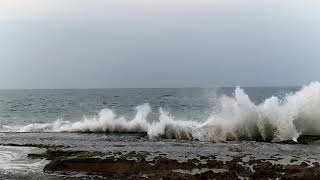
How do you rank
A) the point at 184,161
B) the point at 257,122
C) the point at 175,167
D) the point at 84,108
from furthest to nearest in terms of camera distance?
the point at 84,108 → the point at 257,122 → the point at 184,161 → the point at 175,167

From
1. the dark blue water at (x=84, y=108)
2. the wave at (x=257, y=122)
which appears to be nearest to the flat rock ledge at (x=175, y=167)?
the wave at (x=257, y=122)

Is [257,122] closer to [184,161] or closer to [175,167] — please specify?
[184,161]

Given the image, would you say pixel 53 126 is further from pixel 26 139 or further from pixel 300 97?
pixel 300 97

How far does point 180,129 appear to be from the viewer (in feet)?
128

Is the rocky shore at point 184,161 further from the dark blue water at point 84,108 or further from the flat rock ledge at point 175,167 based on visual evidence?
the dark blue water at point 84,108

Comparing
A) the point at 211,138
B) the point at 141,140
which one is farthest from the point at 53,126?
the point at 211,138

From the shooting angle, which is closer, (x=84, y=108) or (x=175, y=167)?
(x=175, y=167)

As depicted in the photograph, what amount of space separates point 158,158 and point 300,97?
69.5ft

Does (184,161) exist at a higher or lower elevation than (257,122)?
lower

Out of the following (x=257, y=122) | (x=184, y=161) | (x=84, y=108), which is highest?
(x=257, y=122)

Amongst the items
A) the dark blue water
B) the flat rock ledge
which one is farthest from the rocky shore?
the dark blue water

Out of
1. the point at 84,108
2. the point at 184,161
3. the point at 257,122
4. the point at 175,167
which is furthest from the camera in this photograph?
the point at 84,108

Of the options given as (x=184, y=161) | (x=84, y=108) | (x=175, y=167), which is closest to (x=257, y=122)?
(x=184, y=161)

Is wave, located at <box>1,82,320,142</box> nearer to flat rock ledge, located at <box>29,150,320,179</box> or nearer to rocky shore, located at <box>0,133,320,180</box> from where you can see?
rocky shore, located at <box>0,133,320,180</box>
